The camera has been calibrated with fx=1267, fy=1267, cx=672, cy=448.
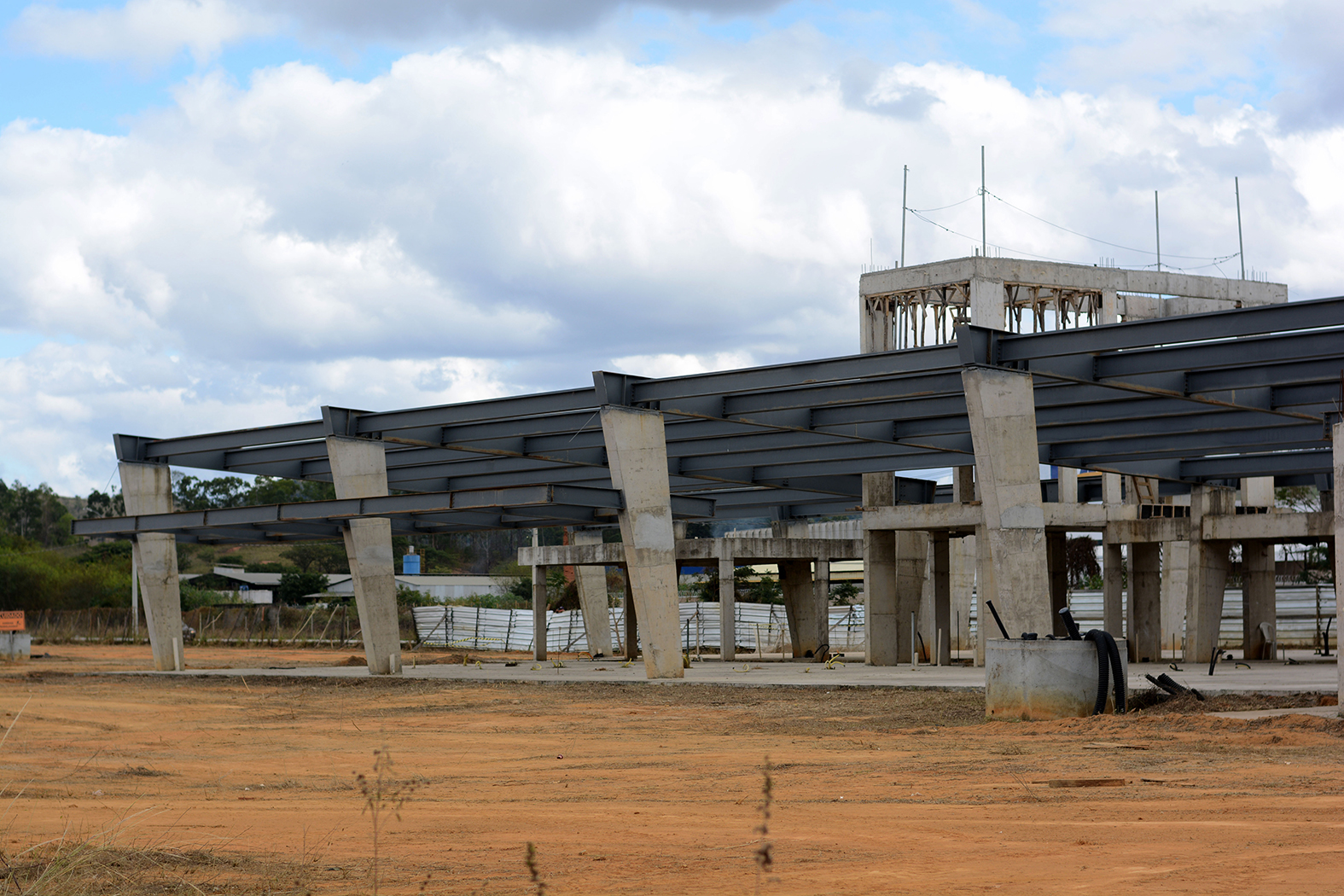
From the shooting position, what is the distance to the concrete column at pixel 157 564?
38562 mm

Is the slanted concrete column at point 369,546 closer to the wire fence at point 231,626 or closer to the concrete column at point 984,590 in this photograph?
the concrete column at point 984,590

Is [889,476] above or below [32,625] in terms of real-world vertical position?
above

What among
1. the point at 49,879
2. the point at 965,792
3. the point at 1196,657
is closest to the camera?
the point at 49,879

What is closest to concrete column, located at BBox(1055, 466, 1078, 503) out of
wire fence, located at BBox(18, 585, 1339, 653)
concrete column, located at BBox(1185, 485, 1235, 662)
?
A: concrete column, located at BBox(1185, 485, 1235, 662)

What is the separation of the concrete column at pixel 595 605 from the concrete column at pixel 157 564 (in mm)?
15819

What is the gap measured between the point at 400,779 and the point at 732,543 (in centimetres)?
2833

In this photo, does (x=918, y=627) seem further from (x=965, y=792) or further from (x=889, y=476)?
(x=965, y=792)

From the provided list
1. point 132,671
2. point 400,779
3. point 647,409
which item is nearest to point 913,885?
point 400,779

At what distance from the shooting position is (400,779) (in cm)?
1307

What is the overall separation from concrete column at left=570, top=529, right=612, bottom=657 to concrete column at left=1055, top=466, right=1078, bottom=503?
1765cm

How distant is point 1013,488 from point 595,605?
1139 inches

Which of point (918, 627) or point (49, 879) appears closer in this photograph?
point (49, 879)

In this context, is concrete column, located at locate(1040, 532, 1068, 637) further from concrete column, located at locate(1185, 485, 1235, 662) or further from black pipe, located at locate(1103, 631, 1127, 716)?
black pipe, located at locate(1103, 631, 1127, 716)

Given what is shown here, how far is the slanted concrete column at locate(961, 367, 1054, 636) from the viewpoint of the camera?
23.4 meters
